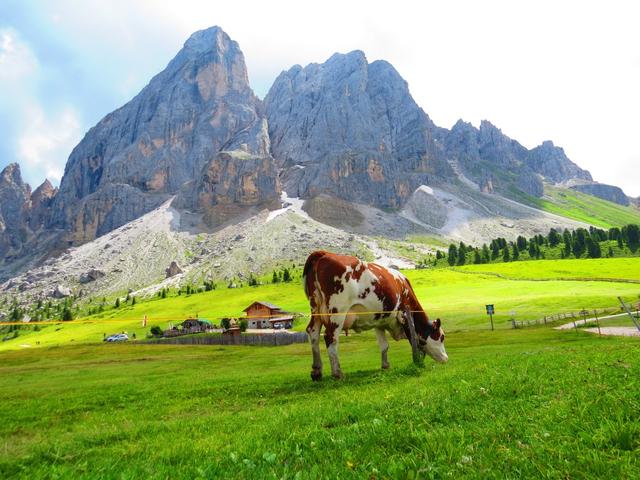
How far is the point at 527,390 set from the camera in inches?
314

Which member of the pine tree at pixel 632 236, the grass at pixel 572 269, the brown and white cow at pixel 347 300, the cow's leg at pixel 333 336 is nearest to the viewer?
the cow's leg at pixel 333 336

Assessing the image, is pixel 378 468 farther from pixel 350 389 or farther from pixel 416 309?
pixel 416 309

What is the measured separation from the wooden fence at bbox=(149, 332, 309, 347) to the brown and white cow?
167 feet

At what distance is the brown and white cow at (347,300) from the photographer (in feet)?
51.0

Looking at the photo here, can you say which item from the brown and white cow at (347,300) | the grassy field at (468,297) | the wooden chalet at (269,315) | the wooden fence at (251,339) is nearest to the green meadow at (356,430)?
the brown and white cow at (347,300)

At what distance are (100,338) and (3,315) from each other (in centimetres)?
13153

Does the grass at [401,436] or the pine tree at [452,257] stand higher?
the pine tree at [452,257]

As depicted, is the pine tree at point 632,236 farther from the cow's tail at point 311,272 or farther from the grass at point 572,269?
the cow's tail at point 311,272

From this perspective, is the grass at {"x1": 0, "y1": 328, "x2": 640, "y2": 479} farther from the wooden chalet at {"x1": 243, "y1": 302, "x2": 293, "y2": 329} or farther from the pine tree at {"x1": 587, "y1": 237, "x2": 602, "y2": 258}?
the pine tree at {"x1": 587, "y1": 237, "x2": 602, "y2": 258}

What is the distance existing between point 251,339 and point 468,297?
58.0m

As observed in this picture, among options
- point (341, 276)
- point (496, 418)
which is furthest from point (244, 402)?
point (496, 418)

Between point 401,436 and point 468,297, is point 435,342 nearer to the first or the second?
point 401,436

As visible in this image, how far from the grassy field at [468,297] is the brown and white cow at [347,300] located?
171 feet

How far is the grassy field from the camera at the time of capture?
245 feet
